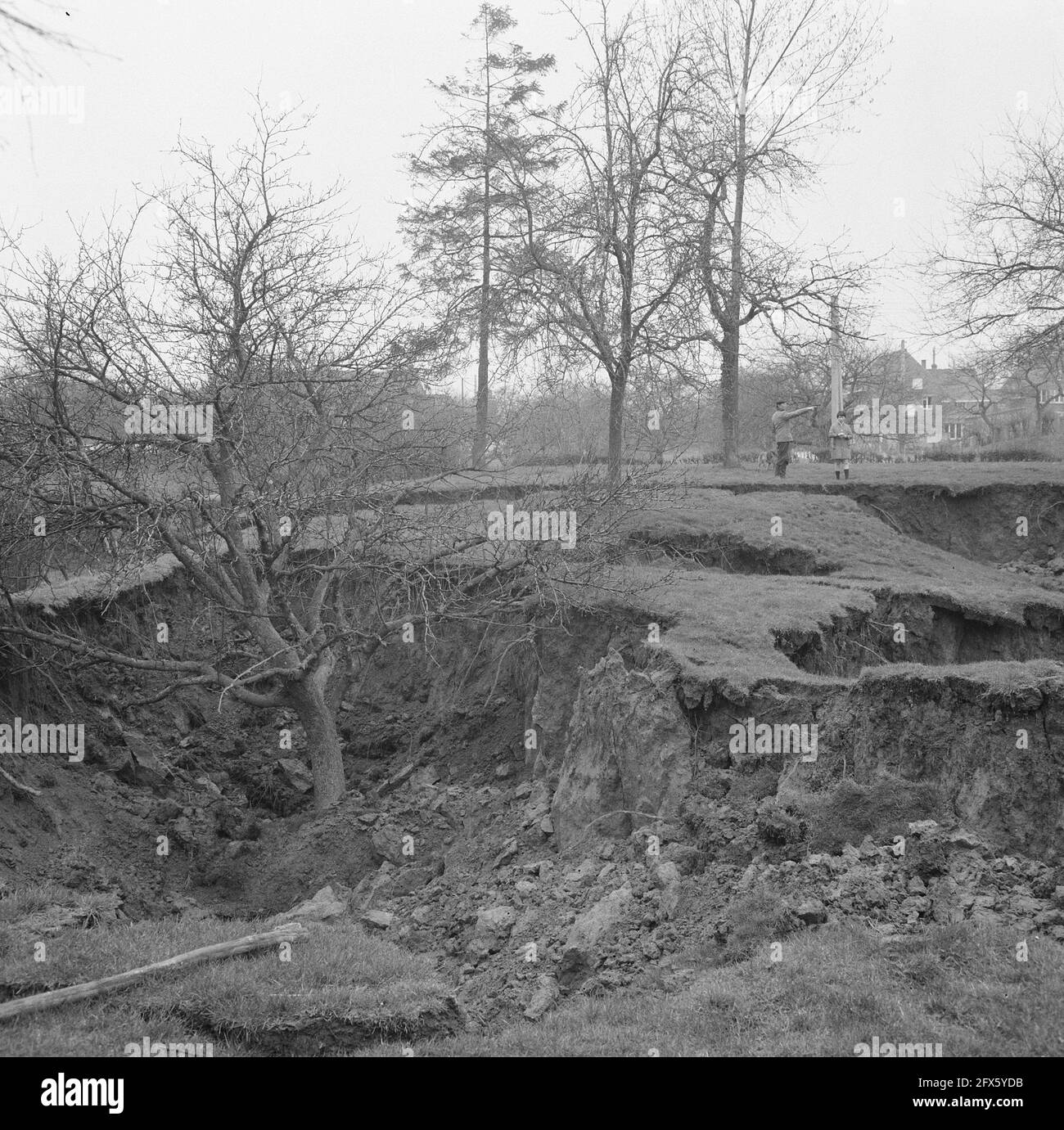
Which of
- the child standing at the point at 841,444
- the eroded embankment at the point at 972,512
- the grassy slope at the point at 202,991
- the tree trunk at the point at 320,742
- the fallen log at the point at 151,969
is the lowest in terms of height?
the grassy slope at the point at 202,991

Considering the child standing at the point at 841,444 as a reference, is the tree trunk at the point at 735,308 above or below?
above

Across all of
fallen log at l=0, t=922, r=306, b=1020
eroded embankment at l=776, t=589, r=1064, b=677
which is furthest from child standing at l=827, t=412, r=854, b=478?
fallen log at l=0, t=922, r=306, b=1020

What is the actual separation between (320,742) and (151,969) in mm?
5587

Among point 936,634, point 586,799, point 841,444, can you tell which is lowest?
point 586,799

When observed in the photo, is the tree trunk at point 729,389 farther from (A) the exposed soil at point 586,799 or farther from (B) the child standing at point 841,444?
(A) the exposed soil at point 586,799

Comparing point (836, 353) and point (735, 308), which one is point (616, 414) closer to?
point (735, 308)

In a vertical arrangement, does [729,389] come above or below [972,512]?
above

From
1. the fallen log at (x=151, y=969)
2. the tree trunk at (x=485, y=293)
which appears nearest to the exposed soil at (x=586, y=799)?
the fallen log at (x=151, y=969)

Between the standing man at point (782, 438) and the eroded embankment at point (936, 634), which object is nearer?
the eroded embankment at point (936, 634)

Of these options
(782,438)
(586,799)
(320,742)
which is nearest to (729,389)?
(782,438)

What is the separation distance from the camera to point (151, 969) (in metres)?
6.91

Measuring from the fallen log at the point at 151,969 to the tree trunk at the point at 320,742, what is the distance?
4347 millimetres

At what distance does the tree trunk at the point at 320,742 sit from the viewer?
1232cm

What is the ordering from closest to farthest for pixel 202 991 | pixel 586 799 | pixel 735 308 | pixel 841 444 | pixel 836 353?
pixel 202 991, pixel 586 799, pixel 735 308, pixel 836 353, pixel 841 444
